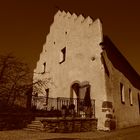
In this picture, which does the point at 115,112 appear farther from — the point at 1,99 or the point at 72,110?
the point at 1,99

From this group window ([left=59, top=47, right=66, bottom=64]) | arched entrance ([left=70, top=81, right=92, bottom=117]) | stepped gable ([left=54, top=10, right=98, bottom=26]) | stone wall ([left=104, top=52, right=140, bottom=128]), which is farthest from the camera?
window ([left=59, top=47, right=66, bottom=64])

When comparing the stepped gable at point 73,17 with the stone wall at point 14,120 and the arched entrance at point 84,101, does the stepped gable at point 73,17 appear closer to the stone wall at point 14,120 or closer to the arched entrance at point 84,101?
the arched entrance at point 84,101

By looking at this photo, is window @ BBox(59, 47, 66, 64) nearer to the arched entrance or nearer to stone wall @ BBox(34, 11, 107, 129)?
stone wall @ BBox(34, 11, 107, 129)

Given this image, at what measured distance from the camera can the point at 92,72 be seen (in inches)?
541

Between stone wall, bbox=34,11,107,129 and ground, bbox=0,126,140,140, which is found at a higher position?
stone wall, bbox=34,11,107,129

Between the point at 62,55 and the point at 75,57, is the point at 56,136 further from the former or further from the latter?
the point at 62,55

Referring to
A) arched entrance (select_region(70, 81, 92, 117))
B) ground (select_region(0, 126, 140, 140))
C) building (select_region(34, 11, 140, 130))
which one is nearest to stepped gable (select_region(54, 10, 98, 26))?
building (select_region(34, 11, 140, 130))

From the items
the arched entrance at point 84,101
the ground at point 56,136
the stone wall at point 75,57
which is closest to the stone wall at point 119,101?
the stone wall at point 75,57

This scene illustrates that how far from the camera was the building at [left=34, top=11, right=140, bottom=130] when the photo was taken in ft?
42.7

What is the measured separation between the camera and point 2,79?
23.4 ft

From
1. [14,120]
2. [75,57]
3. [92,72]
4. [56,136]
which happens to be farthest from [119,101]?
[14,120]

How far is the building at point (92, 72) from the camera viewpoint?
13.0m

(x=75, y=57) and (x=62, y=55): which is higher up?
(x=62, y=55)

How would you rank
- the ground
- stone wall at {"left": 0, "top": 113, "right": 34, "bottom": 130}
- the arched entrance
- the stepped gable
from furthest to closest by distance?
the stepped gable → the arched entrance → stone wall at {"left": 0, "top": 113, "right": 34, "bottom": 130} → the ground
